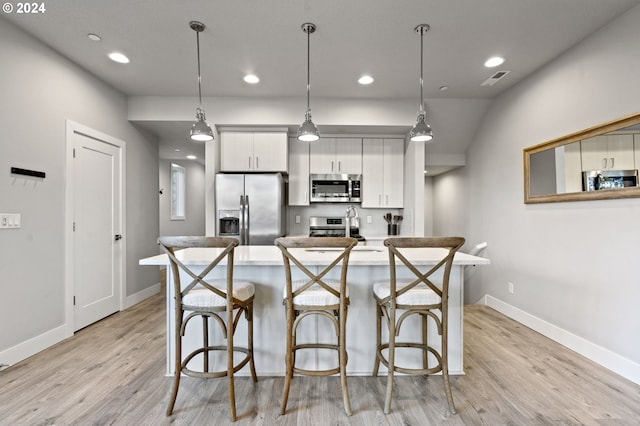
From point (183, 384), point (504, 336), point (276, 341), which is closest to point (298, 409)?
point (276, 341)

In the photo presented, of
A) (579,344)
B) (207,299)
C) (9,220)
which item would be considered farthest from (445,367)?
(9,220)

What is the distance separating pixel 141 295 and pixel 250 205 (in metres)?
2.06

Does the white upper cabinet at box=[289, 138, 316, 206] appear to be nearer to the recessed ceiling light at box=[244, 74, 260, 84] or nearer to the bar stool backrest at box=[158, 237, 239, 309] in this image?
the recessed ceiling light at box=[244, 74, 260, 84]

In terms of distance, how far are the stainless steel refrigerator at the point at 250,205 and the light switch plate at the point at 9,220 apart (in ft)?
5.91

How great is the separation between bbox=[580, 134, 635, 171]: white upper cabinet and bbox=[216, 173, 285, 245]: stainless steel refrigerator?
10.3 ft

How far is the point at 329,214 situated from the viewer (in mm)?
4566

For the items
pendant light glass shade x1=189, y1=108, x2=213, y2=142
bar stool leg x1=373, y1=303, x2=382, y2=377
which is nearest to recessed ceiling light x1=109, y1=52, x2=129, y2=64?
pendant light glass shade x1=189, y1=108, x2=213, y2=142

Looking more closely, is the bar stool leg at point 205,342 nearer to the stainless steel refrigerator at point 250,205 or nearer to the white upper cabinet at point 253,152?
the stainless steel refrigerator at point 250,205

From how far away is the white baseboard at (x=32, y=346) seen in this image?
7.62 ft

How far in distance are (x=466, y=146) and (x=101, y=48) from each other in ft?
15.5

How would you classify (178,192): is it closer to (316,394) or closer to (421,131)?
(421,131)

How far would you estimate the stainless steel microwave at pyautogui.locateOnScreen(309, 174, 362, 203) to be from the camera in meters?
4.29

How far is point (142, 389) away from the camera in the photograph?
2.02 meters

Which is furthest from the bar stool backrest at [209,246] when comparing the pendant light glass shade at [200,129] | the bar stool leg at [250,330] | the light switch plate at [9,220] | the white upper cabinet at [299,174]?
the white upper cabinet at [299,174]
